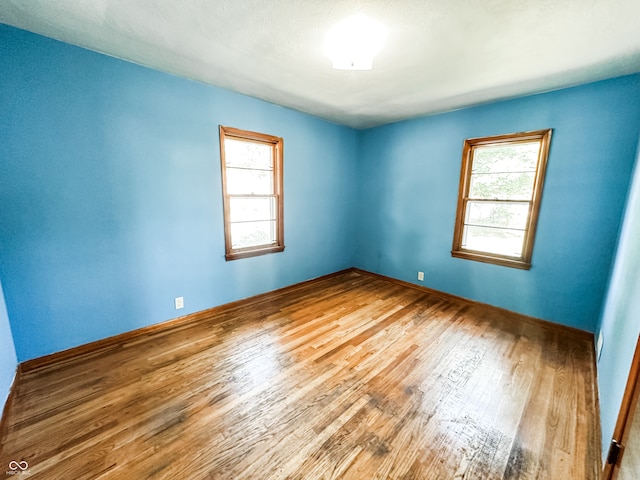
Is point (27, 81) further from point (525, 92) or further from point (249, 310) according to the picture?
point (525, 92)

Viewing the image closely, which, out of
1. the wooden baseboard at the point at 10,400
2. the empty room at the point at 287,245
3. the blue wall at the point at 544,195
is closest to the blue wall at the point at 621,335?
the empty room at the point at 287,245

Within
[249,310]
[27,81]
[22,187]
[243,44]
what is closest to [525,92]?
[243,44]

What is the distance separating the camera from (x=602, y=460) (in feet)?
4.20

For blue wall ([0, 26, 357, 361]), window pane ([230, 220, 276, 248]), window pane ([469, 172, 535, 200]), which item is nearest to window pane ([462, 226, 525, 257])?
window pane ([469, 172, 535, 200])

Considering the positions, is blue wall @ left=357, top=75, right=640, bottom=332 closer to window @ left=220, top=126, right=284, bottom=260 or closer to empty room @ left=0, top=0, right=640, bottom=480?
empty room @ left=0, top=0, right=640, bottom=480

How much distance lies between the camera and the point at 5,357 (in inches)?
65.1

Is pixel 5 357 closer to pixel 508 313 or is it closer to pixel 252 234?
pixel 252 234

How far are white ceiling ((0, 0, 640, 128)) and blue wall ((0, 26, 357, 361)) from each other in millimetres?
255

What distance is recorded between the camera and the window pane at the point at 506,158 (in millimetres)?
2733

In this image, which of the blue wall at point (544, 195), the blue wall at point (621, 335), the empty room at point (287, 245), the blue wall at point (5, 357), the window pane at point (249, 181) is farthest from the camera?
the window pane at point (249, 181)

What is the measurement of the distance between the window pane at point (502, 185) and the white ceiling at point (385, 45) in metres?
0.87

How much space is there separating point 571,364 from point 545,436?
1.05m

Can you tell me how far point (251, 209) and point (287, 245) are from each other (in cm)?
74
